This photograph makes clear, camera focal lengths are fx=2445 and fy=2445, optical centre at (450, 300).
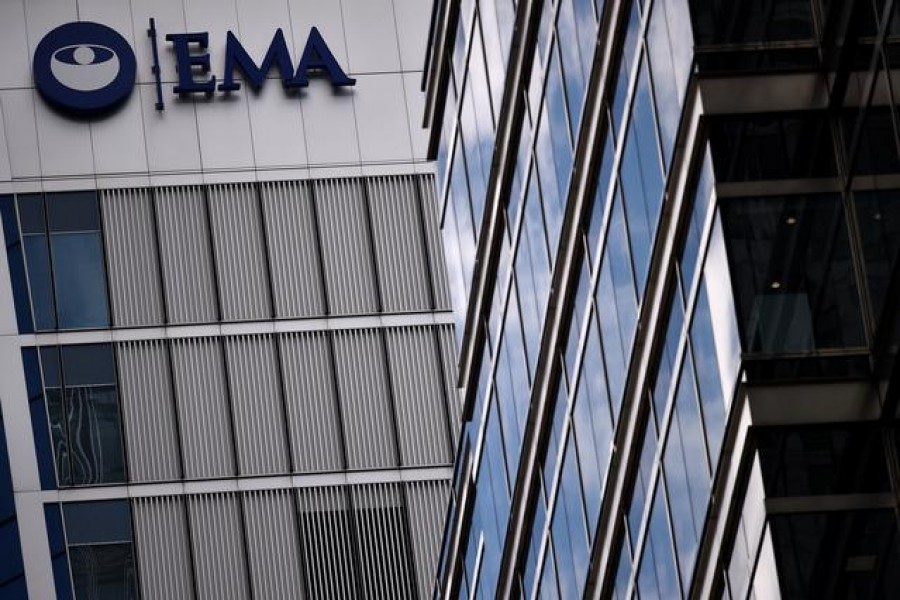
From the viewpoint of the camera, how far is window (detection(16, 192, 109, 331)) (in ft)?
208

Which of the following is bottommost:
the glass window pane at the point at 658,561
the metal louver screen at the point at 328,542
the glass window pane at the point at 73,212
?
the metal louver screen at the point at 328,542

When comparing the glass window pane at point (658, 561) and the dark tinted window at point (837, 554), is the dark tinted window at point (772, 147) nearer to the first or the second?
the dark tinted window at point (837, 554)

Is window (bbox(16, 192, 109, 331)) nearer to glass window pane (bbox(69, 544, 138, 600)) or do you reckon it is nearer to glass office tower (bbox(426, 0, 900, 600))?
glass window pane (bbox(69, 544, 138, 600))

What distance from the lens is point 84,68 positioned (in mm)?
65250

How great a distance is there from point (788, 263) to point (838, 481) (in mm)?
2298

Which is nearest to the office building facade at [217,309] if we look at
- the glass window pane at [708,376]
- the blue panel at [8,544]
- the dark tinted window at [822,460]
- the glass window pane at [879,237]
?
the blue panel at [8,544]

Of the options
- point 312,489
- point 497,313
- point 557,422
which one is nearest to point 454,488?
point 497,313

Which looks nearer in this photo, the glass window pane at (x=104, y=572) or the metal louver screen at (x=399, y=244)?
the glass window pane at (x=104, y=572)

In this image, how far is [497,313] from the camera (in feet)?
136

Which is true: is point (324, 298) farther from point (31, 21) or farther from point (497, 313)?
point (497, 313)

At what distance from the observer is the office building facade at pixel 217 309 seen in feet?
205

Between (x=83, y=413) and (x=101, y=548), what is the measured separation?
11.5 feet

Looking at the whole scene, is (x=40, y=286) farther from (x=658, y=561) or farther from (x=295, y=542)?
(x=658, y=561)

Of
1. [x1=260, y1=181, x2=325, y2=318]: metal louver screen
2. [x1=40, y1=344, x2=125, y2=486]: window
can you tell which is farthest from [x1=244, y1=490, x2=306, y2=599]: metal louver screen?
[x1=260, y1=181, x2=325, y2=318]: metal louver screen
